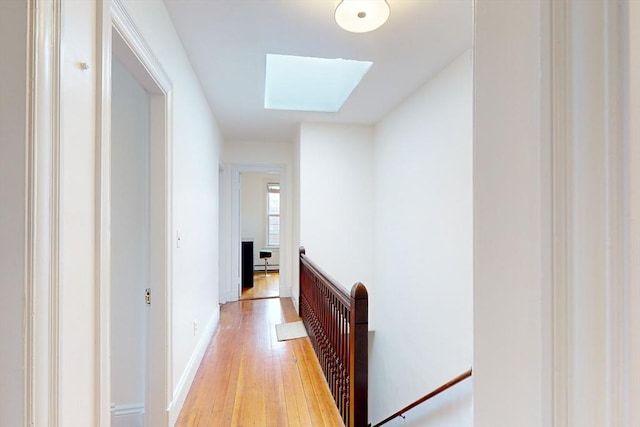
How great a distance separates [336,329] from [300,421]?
23.9 inches

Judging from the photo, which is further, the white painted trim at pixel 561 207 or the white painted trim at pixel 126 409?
the white painted trim at pixel 126 409

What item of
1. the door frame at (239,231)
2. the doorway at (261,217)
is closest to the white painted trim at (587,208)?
the door frame at (239,231)

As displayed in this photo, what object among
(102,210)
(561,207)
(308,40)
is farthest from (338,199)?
(561,207)

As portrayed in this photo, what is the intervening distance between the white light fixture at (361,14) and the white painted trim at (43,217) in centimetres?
138

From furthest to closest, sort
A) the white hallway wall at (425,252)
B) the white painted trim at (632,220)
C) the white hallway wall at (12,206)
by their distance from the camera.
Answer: the white hallway wall at (425,252)
the white hallway wall at (12,206)
the white painted trim at (632,220)

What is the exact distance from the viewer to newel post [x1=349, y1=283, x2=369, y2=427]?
174cm

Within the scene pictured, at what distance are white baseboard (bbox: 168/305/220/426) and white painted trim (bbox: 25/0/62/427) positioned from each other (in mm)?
1263

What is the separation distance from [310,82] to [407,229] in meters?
1.83

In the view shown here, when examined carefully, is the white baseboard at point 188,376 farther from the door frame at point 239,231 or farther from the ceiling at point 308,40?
the ceiling at point 308,40

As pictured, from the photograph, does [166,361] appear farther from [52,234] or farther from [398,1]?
[398,1]

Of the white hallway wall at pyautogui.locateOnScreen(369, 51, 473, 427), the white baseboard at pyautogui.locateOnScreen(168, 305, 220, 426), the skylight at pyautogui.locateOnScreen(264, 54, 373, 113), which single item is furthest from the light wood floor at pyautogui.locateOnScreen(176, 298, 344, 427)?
the skylight at pyautogui.locateOnScreen(264, 54, 373, 113)

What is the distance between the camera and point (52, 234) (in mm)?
789

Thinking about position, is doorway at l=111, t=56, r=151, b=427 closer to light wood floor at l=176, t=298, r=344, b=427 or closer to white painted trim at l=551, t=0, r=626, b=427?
light wood floor at l=176, t=298, r=344, b=427

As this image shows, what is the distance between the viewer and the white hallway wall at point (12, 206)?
71 centimetres
